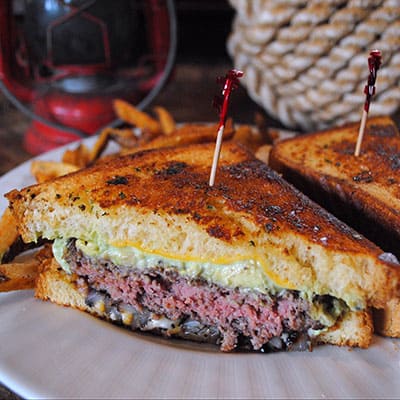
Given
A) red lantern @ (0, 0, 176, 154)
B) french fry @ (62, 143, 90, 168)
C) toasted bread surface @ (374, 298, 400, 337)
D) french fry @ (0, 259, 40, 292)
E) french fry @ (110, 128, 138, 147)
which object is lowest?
toasted bread surface @ (374, 298, 400, 337)

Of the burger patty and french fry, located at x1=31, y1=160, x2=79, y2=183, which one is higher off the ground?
french fry, located at x1=31, y1=160, x2=79, y2=183

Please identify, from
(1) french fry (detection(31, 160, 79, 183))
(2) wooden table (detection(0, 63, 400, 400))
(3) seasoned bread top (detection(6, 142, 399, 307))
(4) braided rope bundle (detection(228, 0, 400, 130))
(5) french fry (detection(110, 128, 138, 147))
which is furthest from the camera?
(2) wooden table (detection(0, 63, 400, 400))

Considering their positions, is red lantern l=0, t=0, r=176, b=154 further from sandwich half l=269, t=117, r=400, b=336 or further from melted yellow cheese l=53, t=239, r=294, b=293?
melted yellow cheese l=53, t=239, r=294, b=293

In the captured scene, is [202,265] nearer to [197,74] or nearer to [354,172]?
[354,172]

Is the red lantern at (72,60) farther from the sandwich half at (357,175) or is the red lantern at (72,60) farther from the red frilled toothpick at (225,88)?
the red frilled toothpick at (225,88)

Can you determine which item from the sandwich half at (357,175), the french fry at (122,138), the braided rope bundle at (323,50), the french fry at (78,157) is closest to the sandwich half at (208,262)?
the sandwich half at (357,175)

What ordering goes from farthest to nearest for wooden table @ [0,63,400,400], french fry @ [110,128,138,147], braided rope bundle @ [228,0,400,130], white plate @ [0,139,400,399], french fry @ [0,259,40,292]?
wooden table @ [0,63,400,400] → braided rope bundle @ [228,0,400,130] → french fry @ [110,128,138,147] → french fry @ [0,259,40,292] → white plate @ [0,139,400,399]

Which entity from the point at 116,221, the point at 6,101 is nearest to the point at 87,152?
the point at 116,221

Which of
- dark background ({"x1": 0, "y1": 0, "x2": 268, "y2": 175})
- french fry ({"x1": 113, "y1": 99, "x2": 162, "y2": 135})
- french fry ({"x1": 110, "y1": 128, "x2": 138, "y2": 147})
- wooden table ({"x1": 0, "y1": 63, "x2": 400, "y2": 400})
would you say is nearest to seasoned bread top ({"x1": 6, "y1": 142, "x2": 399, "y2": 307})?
french fry ({"x1": 110, "y1": 128, "x2": 138, "y2": 147})

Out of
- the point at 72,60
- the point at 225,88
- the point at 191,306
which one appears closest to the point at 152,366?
the point at 191,306
